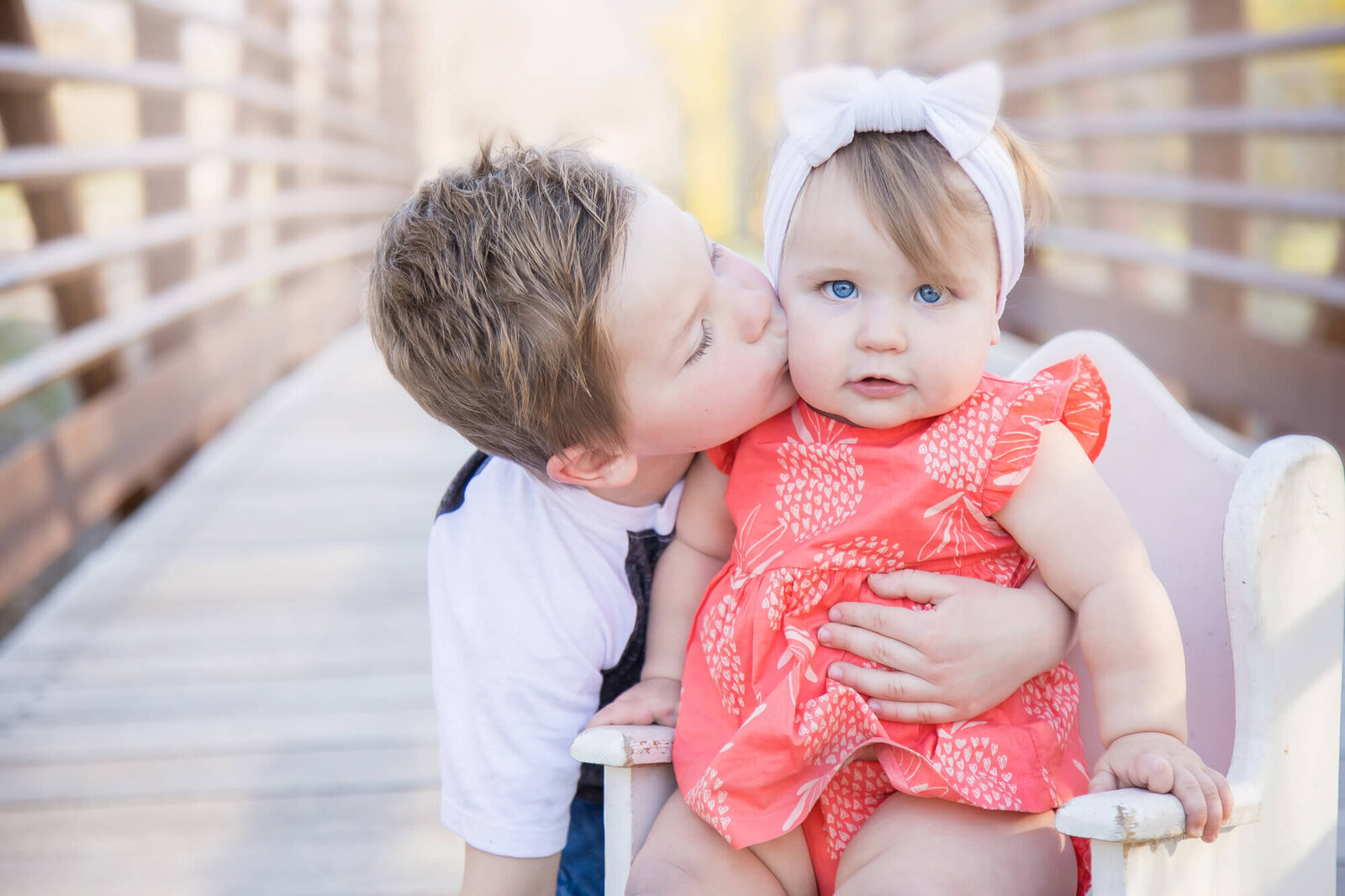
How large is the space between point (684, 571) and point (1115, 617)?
0.46 m

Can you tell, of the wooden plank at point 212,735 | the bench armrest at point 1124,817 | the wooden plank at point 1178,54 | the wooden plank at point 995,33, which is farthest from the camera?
the wooden plank at point 995,33

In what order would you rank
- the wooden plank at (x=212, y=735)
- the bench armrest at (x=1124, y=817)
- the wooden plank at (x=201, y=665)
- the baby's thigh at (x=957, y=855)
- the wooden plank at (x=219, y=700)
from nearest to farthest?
the bench armrest at (x=1124, y=817), the baby's thigh at (x=957, y=855), the wooden plank at (x=212, y=735), the wooden plank at (x=219, y=700), the wooden plank at (x=201, y=665)

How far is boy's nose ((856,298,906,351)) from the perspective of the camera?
105cm

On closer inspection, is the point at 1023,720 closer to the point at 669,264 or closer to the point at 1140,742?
the point at 1140,742

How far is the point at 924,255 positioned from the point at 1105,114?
4.11 metres

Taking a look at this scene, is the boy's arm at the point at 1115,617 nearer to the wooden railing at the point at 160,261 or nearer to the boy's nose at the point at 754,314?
the boy's nose at the point at 754,314

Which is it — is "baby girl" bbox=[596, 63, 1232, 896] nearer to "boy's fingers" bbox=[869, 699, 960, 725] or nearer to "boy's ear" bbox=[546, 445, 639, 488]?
"boy's fingers" bbox=[869, 699, 960, 725]

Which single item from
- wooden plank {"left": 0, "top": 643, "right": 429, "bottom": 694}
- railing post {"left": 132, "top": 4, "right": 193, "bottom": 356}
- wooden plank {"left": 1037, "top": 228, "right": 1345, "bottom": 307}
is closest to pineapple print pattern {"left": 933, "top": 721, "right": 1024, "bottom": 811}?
wooden plank {"left": 0, "top": 643, "right": 429, "bottom": 694}

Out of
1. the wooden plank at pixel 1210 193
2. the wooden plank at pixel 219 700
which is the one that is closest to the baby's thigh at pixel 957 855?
the wooden plank at pixel 219 700

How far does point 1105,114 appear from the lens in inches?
184

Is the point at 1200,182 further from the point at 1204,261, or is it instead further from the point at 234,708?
the point at 234,708

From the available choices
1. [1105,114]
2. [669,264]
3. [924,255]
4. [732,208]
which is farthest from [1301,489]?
[732,208]

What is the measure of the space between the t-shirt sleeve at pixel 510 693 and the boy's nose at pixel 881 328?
421 millimetres

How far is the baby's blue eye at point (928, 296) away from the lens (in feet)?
3.53
